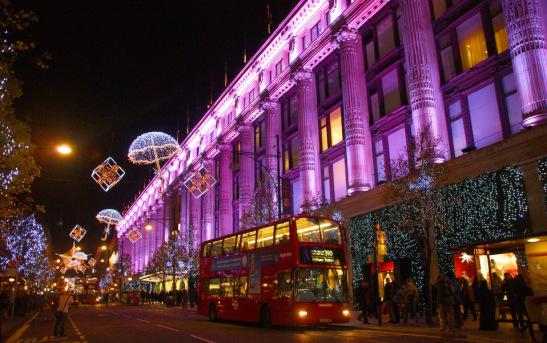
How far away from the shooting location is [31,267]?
6044 centimetres

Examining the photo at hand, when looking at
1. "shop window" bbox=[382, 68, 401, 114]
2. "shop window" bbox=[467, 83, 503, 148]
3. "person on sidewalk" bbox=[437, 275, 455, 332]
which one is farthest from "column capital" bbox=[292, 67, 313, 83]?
"person on sidewalk" bbox=[437, 275, 455, 332]

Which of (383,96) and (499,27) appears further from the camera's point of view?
(383,96)

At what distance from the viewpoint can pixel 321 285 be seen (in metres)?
19.5

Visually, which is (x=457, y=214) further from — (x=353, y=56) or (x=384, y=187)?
(x=353, y=56)

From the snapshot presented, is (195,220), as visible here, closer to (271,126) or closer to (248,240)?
(271,126)

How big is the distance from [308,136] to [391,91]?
8811mm

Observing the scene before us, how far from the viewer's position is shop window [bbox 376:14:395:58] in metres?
29.8

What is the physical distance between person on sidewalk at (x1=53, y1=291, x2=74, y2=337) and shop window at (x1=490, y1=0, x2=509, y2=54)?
21666 millimetres


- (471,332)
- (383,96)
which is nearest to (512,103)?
(383,96)

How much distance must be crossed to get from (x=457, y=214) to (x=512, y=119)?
4.96 meters

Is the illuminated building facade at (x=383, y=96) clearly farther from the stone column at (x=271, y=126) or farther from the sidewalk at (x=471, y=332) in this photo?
the sidewalk at (x=471, y=332)

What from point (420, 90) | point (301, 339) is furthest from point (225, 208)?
point (301, 339)

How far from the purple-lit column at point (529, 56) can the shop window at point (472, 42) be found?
2646mm

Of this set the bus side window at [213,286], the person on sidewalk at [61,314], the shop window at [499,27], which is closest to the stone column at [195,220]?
the bus side window at [213,286]
